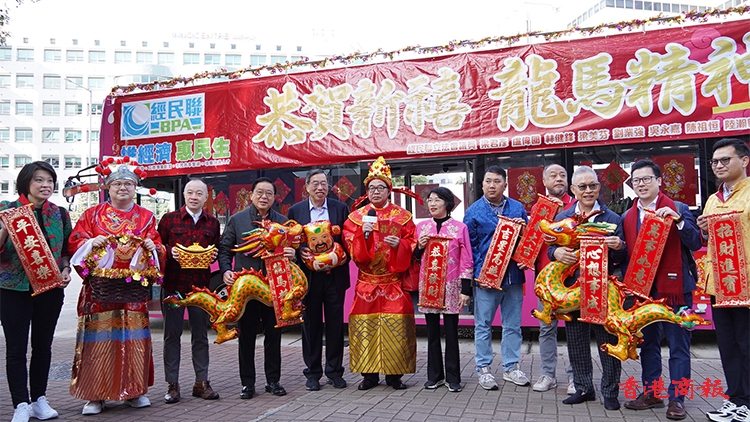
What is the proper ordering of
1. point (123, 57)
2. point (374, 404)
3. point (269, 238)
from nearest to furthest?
point (374, 404) → point (269, 238) → point (123, 57)

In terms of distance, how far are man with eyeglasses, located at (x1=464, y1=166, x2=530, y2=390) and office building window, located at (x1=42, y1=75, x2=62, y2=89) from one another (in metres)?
54.7

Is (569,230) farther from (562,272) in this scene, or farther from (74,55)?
(74,55)

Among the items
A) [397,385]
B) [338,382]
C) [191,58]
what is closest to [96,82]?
[191,58]

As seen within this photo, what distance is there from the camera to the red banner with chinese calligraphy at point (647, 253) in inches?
149

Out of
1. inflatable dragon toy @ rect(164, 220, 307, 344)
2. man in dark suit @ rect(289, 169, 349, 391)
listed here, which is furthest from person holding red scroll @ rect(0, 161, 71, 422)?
man in dark suit @ rect(289, 169, 349, 391)

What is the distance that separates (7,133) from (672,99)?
53149 millimetres

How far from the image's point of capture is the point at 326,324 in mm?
4938

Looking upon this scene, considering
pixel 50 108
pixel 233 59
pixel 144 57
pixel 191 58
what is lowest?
pixel 50 108

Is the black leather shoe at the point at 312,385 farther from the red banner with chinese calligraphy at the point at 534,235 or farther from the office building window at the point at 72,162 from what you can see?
the office building window at the point at 72,162

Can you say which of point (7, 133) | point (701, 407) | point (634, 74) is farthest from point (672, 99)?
point (7, 133)

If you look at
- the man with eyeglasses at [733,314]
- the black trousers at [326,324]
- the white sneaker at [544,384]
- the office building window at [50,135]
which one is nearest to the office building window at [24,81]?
the office building window at [50,135]

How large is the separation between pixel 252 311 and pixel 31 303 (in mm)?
1654

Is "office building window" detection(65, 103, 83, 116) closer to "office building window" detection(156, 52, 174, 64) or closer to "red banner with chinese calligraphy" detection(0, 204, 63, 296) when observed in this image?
"office building window" detection(156, 52, 174, 64)

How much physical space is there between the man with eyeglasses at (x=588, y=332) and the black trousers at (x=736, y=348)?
68 cm
